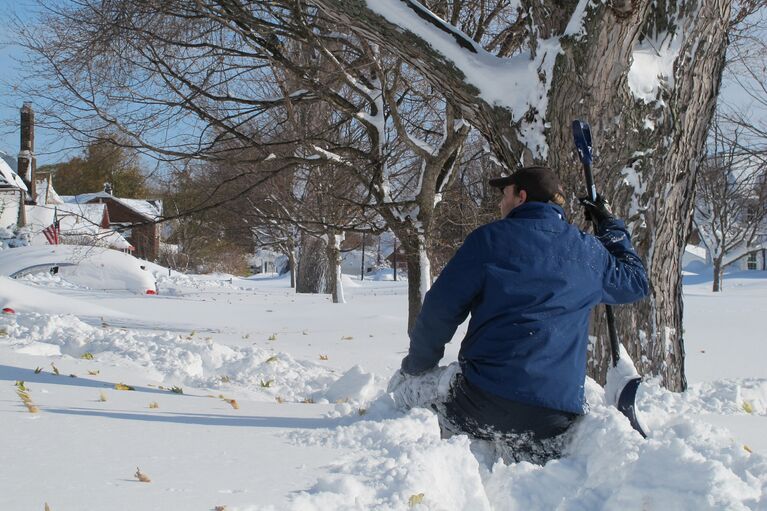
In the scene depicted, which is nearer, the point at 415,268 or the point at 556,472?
the point at 556,472

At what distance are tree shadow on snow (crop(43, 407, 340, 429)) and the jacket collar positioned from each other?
1371mm

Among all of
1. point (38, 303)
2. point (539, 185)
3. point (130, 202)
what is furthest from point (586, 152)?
point (130, 202)

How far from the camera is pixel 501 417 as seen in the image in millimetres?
3039

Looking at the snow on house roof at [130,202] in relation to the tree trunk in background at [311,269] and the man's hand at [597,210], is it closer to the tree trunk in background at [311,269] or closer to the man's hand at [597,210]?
the tree trunk in background at [311,269]

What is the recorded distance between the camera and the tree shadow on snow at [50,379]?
14.7 ft

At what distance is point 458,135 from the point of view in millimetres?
9289

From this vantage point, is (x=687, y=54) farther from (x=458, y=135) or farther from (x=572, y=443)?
(x=458, y=135)

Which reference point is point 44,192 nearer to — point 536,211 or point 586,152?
point 586,152

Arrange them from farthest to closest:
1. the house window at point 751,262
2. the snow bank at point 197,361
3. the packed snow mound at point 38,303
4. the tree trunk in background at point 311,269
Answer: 1. the house window at point 751,262
2. the tree trunk in background at point 311,269
3. the packed snow mound at point 38,303
4. the snow bank at point 197,361

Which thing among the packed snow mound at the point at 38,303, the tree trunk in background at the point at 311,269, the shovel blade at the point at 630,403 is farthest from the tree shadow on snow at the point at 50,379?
the tree trunk in background at the point at 311,269

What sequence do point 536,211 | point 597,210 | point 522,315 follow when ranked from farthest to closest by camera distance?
point 597,210 < point 536,211 < point 522,315

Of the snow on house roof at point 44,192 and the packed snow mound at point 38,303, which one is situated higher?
the snow on house roof at point 44,192

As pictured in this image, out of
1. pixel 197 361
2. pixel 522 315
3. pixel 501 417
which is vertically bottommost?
pixel 197 361

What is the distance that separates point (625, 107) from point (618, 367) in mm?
1778
